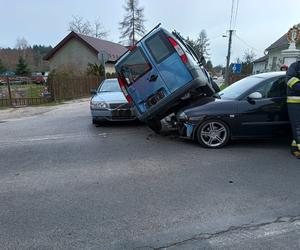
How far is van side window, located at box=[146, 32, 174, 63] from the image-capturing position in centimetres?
646

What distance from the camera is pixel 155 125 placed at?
728 cm

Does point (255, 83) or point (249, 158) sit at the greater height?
point (255, 83)

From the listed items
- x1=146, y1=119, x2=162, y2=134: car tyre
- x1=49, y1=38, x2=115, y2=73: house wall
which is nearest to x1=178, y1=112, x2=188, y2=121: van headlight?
x1=146, y1=119, x2=162, y2=134: car tyre

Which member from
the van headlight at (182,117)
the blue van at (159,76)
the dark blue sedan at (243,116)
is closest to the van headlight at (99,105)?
the blue van at (159,76)

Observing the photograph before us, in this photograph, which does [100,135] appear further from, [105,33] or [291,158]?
A: [105,33]

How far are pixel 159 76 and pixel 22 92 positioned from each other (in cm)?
1307

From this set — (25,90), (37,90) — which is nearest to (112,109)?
(25,90)

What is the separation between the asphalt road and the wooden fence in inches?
501

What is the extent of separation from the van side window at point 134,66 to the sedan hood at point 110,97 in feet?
5.07

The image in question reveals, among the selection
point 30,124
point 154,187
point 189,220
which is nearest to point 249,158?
point 154,187

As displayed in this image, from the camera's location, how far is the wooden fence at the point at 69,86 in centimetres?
1889

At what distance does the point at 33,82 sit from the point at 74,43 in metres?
20.4

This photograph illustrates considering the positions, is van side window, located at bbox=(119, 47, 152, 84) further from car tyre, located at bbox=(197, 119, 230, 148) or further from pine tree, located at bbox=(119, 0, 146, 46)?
pine tree, located at bbox=(119, 0, 146, 46)

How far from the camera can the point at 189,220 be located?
3.38 metres
